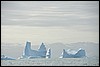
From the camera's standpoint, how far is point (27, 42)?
42.4 feet

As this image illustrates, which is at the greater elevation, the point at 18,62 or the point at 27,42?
the point at 27,42

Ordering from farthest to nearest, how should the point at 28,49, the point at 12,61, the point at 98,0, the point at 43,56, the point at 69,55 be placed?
the point at 69,55 → the point at 43,56 → the point at 28,49 → the point at 12,61 → the point at 98,0

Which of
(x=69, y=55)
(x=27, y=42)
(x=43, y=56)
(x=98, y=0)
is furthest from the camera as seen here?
(x=69, y=55)

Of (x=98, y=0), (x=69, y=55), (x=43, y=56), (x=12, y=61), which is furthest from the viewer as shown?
(x=69, y=55)

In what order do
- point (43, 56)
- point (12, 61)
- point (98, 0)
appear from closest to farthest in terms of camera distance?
point (98, 0), point (12, 61), point (43, 56)

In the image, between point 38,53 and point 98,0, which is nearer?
point 98,0

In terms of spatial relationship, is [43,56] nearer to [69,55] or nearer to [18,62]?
→ [69,55]

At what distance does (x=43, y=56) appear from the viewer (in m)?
17.4

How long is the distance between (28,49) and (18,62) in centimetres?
338

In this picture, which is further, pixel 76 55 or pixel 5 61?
pixel 76 55

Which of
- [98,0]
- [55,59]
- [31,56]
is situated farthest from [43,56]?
[98,0]

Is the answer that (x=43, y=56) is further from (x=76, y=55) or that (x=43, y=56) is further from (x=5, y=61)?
(x=5, y=61)

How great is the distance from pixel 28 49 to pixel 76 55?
3.34 m

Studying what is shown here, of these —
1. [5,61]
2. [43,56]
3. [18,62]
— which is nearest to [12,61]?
[18,62]
